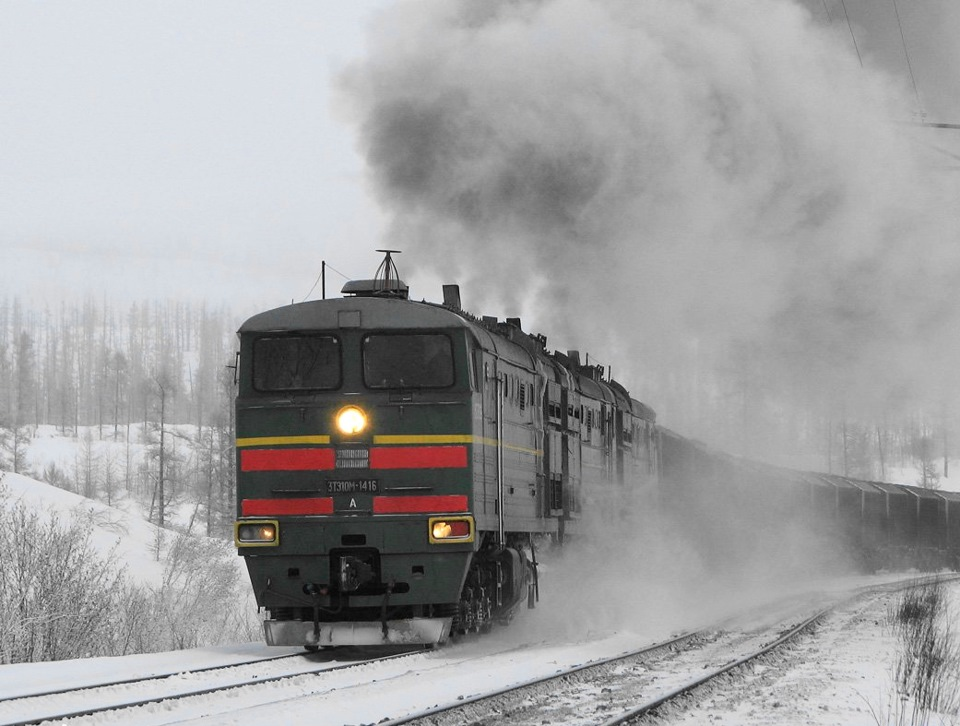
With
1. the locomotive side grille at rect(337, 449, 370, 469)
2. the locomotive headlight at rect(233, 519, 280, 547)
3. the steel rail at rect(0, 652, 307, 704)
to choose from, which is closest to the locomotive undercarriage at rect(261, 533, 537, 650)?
the steel rail at rect(0, 652, 307, 704)

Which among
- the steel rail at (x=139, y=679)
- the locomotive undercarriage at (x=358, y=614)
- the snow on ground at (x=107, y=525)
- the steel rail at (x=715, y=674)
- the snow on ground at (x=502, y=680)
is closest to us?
the steel rail at (x=715, y=674)

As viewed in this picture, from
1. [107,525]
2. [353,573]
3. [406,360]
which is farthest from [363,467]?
[107,525]

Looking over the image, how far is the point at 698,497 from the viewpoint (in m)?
31.3

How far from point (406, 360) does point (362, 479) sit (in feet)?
4.58

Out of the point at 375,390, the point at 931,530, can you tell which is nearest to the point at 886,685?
the point at 375,390

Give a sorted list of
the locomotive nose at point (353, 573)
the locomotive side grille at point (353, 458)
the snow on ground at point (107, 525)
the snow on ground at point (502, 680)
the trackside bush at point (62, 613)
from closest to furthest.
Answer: the snow on ground at point (502, 680)
the locomotive nose at point (353, 573)
the locomotive side grille at point (353, 458)
the trackside bush at point (62, 613)
the snow on ground at point (107, 525)

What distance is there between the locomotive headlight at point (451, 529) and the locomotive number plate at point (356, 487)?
0.70 m

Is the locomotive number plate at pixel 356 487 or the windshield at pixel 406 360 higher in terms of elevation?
the windshield at pixel 406 360

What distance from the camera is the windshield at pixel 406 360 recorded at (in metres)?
13.7

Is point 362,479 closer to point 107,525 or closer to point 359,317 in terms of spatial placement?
point 359,317

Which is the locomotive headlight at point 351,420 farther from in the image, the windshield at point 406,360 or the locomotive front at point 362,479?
the windshield at point 406,360

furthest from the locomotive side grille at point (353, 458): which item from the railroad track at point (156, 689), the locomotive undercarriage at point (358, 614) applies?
the railroad track at point (156, 689)

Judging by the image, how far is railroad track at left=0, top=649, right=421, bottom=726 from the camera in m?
9.52

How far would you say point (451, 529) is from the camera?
1345cm
